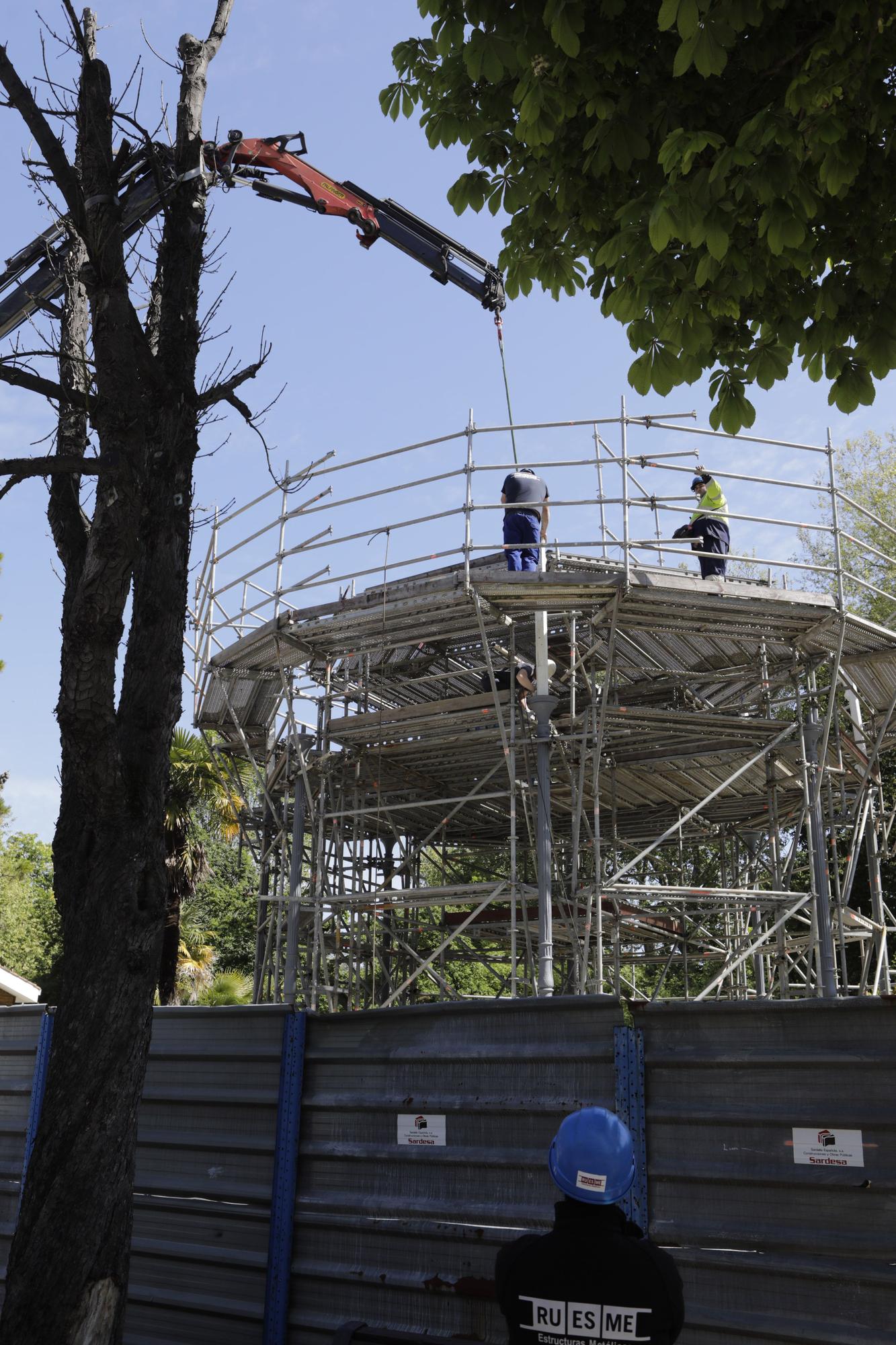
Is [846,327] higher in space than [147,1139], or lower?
higher

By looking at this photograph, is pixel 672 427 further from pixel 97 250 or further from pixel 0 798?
pixel 0 798

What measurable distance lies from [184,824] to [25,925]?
18.8 m

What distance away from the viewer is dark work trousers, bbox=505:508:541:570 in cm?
1255

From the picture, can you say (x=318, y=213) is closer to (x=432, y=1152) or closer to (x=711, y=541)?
(x=711, y=541)

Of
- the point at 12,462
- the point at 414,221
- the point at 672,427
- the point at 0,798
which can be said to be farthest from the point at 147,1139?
the point at 0,798

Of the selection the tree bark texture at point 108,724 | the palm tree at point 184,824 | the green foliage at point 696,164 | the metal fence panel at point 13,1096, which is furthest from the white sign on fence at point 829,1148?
the palm tree at point 184,824

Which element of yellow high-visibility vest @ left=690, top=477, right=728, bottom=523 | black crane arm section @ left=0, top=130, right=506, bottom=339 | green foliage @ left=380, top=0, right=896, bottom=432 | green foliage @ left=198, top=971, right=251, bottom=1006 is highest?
black crane arm section @ left=0, top=130, right=506, bottom=339

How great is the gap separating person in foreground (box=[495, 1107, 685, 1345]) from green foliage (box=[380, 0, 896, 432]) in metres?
4.00

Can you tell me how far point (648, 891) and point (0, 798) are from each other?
94.6 feet

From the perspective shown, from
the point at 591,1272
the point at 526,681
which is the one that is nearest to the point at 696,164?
the point at 591,1272

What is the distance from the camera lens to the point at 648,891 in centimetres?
1183

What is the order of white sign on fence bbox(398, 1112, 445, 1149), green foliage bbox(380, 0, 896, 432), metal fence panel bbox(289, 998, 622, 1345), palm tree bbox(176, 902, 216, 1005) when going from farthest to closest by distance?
palm tree bbox(176, 902, 216, 1005) < white sign on fence bbox(398, 1112, 445, 1149) < metal fence panel bbox(289, 998, 622, 1345) < green foliage bbox(380, 0, 896, 432)

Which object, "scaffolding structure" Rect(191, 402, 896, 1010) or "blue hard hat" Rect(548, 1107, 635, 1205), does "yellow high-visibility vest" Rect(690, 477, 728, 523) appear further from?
"blue hard hat" Rect(548, 1107, 635, 1205)

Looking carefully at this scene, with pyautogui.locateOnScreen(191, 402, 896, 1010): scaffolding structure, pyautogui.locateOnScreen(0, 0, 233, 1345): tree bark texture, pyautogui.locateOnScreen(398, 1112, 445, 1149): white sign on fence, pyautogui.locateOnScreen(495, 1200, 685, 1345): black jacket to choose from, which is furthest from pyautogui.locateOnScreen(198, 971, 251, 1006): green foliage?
pyautogui.locateOnScreen(495, 1200, 685, 1345): black jacket
